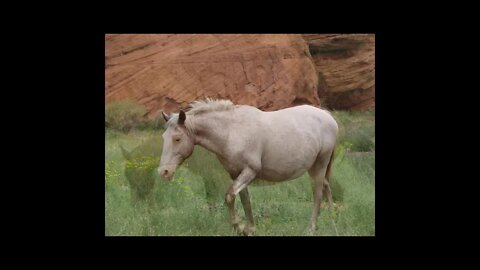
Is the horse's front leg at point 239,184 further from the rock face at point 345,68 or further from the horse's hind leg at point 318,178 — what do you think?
the rock face at point 345,68

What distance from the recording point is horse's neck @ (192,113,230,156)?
855cm

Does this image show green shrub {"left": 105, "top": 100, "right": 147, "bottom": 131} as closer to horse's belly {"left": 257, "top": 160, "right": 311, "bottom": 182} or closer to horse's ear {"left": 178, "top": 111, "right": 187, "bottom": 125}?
horse's ear {"left": 178, "top": 111, "right": 187, "bottom": 125}

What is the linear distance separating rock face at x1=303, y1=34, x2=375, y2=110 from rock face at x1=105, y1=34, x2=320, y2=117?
4.02 ft

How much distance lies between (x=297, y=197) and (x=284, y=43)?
145 inches

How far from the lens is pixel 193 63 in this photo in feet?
40.8

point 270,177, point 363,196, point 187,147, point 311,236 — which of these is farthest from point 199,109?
point 363,196

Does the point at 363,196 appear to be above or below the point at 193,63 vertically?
below

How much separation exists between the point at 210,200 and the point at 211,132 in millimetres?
1660

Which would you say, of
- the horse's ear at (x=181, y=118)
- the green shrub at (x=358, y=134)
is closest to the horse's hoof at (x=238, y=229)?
the horse's ear at (x=181, y=118)

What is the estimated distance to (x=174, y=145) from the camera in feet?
27.6

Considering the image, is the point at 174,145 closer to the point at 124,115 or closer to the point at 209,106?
the point at 209,106

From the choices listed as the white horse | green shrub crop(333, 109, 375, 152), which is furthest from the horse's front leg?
green shrub crop(333, 109, 375, 152)

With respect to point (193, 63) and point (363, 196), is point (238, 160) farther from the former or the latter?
point (193, 63)

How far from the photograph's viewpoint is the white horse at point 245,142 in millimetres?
8422
